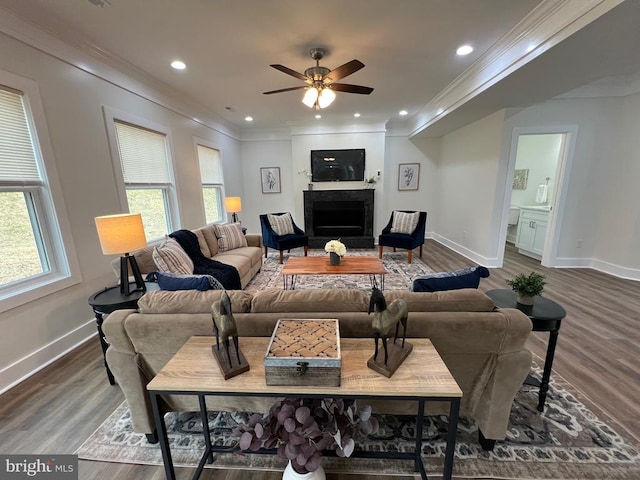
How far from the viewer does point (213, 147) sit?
501cm

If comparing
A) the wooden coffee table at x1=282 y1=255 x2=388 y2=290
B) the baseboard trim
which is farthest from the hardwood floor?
the wooden coffee table at x1=282 y1=255 x2=388 y2=290

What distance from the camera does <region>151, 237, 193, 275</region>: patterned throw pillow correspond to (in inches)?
92.4

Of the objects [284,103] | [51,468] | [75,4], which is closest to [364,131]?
[284,103]

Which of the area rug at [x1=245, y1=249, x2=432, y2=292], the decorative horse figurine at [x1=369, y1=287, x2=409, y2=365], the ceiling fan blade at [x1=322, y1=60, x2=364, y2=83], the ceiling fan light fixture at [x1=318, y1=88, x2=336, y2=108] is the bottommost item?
the area rug at [x1=245, y1=249, x2=432, y2=292]

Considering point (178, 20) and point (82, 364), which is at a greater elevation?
point (178, 20)

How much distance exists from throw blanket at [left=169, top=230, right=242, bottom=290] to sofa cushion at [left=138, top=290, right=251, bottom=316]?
1.43 meters

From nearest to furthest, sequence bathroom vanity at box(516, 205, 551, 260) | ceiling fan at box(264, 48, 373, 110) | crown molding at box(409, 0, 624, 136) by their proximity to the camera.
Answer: crown molding at box(409, 0, 624, 136), ceiling fan at box(264, 48, 373, 110), bathroom vanity at box(516, 205, 551, 260)

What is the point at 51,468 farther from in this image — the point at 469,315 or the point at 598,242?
the point at 598,242

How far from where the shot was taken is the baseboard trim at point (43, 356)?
190 centimetres

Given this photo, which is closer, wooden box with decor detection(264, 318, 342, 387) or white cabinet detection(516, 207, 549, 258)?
wooden box with decor detection(264, 318, 342, 387)

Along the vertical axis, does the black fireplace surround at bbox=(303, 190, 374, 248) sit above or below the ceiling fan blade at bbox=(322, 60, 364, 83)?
below

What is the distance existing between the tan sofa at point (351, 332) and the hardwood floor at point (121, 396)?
43 centimetres

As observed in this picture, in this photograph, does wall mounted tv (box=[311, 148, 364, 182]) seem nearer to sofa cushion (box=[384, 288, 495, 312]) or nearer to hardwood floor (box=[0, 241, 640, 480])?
hardwood floor (box=[0, 241, 640, 480])

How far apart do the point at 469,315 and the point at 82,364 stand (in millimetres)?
2922
